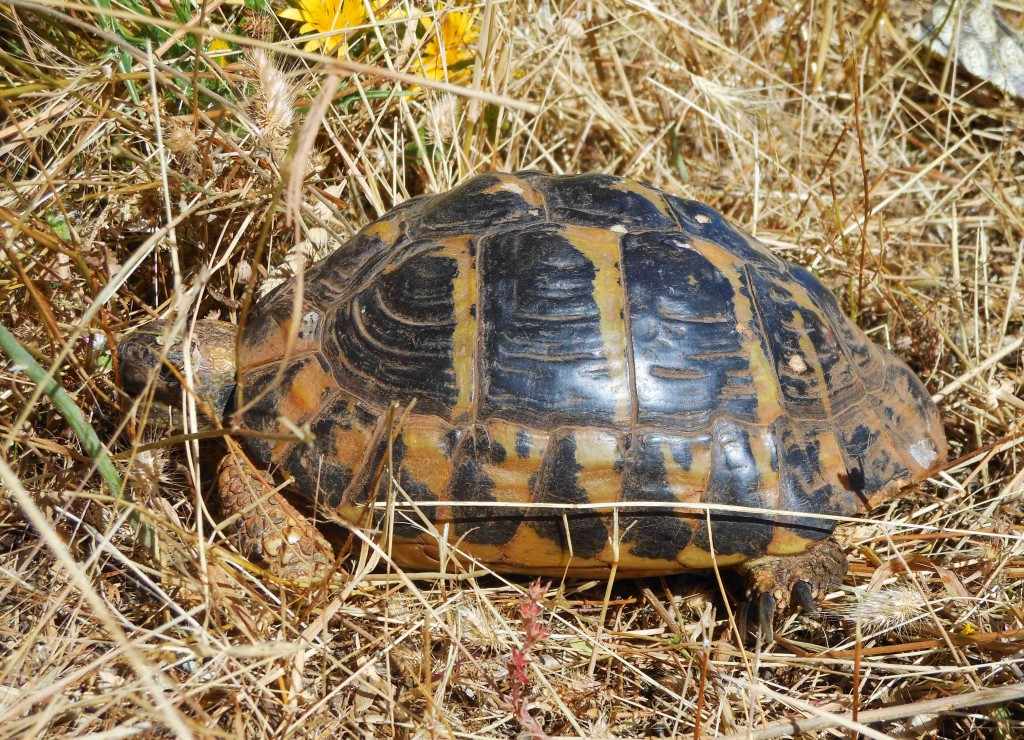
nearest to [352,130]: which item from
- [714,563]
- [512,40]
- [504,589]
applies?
[512,40]

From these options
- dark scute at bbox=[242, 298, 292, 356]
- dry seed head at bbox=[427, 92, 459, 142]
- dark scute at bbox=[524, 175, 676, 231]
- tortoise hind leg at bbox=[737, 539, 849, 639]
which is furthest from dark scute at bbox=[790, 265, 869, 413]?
→ dark scute at bbox=[242, 298, 292, 356]

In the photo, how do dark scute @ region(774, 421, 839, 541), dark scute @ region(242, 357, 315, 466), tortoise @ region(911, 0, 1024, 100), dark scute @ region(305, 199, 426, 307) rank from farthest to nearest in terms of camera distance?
tortoise @ region(911, 0, 1024, 100) < dark scute @ region(305, 199, 426, 307) < dark scute @ region(242, 357, 315, 466) < dark scute @ region(774, 421, 839, 541)

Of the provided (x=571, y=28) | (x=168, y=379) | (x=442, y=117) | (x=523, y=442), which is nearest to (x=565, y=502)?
(x=523, y=442)

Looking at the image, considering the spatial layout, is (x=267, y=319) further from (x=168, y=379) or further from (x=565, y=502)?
(x=565, y=502)

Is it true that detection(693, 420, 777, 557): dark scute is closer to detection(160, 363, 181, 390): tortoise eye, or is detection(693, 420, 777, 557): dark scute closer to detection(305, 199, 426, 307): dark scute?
detection(305, 199, 426, 307): dark scute

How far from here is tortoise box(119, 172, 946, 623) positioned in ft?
8.29

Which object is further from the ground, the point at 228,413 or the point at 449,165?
the point at 449,165

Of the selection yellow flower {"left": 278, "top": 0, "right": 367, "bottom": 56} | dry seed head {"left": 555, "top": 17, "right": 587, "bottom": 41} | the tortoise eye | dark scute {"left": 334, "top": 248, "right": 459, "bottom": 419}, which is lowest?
the tortoise eye

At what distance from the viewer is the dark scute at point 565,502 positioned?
2504 millimetres

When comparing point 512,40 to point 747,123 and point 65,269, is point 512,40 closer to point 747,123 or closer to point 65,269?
point 747,123

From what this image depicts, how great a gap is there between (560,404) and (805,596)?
1.12 metres

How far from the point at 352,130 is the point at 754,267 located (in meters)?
1.96

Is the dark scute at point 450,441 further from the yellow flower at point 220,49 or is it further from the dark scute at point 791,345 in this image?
the yellow flower at point 220,49

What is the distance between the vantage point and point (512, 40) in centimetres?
378
